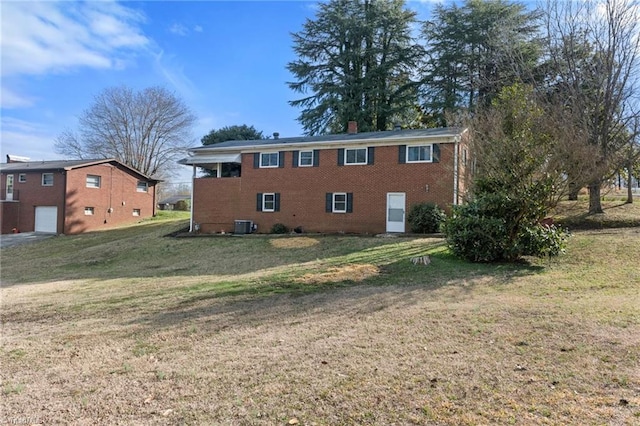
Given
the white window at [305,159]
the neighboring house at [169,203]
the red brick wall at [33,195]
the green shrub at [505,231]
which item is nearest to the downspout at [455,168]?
the green shrub at [505,231]

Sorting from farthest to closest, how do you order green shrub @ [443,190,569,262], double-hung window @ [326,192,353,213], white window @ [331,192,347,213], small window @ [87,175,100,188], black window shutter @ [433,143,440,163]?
small window @ [87,175,100,188], white window @ [331,192,347,213], double-hung window @ [326,192,353,213], black window shutter @ [433,143,440,163], green shrub @ [443,190,569,262]

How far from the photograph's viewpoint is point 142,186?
35062 millimetres

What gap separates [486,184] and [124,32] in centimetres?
1107

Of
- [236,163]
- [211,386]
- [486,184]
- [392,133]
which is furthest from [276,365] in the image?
[236,163]

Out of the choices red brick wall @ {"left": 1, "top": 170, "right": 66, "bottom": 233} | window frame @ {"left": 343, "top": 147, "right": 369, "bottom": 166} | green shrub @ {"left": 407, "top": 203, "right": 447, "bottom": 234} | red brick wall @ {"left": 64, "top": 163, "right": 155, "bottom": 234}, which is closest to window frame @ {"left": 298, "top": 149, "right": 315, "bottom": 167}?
window frame @ {"left": 343, "top": 147, "right": 369, "bottom": 166}

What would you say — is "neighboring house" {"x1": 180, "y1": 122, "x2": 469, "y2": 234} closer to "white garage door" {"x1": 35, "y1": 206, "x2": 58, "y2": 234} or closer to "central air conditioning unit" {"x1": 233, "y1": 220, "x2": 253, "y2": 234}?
"central air conditioning unit" {"x1": 233, "y1": 220, "x2": 253, "y2": 234}

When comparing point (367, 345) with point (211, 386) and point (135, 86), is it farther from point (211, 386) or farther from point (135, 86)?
point (135, 86)

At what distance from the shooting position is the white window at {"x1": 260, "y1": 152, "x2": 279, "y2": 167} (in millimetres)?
22891

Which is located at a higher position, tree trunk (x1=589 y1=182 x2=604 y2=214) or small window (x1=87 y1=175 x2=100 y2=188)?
small window (x1=87 y1=175 x2=100 y2=188)

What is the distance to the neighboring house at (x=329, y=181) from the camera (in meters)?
19.5

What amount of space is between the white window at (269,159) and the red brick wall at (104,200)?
15189mm

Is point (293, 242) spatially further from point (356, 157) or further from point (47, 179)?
point (47, 179)

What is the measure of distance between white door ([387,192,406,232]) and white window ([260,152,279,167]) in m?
6.78

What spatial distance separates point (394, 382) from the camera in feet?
12.9
